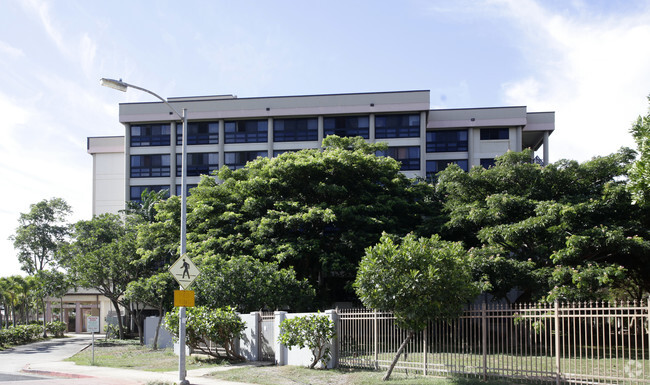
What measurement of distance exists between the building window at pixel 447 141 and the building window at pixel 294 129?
411 inches

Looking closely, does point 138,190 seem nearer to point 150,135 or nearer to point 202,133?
point 150,135

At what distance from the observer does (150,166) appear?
5322cm

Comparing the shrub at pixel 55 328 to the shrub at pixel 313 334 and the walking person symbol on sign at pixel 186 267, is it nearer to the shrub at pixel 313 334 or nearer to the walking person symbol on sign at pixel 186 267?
the shrub at pixel 313 334

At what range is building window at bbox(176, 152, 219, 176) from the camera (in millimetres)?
52406

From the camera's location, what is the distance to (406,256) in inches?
588

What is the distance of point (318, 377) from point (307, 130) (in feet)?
119

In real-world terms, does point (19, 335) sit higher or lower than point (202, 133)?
lower

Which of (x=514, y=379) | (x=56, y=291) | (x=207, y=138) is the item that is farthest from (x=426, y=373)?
(x=207, y=138)

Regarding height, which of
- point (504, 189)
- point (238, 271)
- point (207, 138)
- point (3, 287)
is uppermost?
point (207, 138)

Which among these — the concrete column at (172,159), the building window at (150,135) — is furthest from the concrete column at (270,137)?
the building window at (150,135)

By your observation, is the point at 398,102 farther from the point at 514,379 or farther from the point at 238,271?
the point at 514,379

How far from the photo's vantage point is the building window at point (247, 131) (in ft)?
171

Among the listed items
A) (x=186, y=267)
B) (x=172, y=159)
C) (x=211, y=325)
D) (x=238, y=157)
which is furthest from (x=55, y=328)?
(x=186, y=267)

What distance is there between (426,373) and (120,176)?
→ 47331 millimetres
